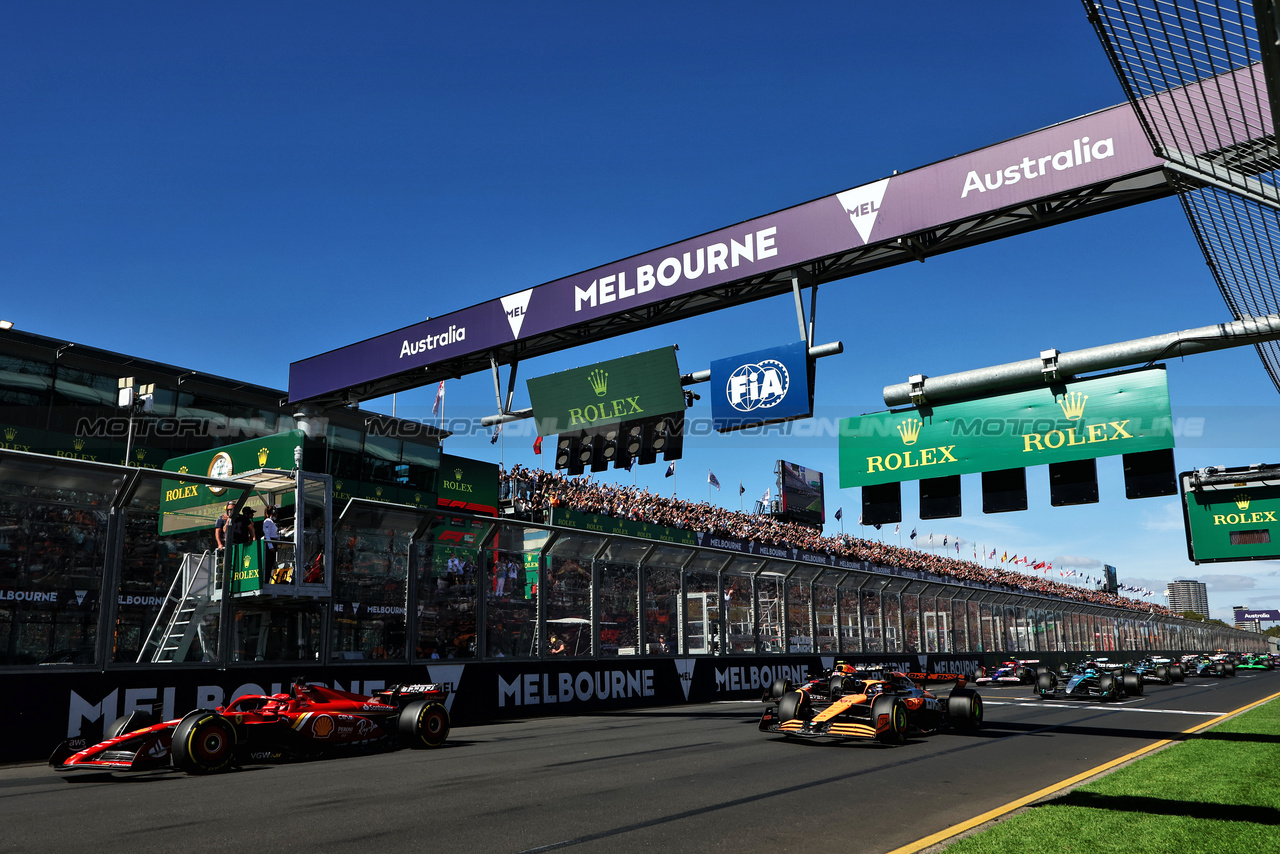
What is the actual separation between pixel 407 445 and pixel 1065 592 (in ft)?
242

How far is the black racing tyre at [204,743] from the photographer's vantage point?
10.2 metres

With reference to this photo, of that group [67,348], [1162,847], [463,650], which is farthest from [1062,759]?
[67,348]

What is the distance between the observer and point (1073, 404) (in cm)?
1110

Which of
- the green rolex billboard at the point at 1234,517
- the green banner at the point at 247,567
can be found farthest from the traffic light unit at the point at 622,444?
the green rolex billboard at the point at 1234,517

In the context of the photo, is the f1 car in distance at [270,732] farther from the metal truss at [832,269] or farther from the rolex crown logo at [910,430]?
the rolex crown logo at [910,430]

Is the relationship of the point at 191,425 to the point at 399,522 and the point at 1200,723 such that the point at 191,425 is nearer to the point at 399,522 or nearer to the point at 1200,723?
the point at 399,522

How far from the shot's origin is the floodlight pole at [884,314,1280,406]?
880cm

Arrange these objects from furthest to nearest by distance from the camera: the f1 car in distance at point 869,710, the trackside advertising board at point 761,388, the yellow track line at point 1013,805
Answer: the f1 car in distance at point 869,710 → the trackside advertising board at point 761,388 → the yellow track line at point 1013,805

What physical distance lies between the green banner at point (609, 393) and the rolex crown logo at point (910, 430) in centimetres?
312

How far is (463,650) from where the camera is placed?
1828 cm

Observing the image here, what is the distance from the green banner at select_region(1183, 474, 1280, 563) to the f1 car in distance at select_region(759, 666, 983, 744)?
18.5 m

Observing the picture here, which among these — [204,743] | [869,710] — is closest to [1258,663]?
[869,710]

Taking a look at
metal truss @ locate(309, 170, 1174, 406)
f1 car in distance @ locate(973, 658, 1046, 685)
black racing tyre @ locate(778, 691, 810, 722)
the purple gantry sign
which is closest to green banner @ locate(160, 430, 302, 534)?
the purple gantry sign

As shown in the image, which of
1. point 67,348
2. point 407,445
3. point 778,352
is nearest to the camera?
point 778,352
